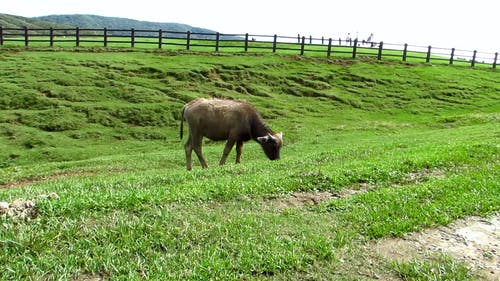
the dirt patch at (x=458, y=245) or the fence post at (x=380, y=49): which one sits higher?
the fence post at (x=380, y=49)

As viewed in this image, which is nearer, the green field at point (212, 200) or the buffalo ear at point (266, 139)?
the green field at point (212, 200)

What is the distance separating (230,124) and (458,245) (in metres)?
9.90

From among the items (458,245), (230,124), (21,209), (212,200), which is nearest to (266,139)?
(230,124)

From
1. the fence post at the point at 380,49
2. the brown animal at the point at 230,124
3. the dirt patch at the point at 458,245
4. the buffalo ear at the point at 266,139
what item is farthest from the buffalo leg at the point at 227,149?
the fence post at the point at 380,49

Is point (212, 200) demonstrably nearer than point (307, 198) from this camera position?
Yes

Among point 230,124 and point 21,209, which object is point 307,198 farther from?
point 230,124

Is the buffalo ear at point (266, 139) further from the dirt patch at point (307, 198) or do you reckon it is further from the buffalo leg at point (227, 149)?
the dirt patch at point (307, 198)

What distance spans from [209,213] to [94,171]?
35.4ft

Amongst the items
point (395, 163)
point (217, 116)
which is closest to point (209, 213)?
point (395, 163)

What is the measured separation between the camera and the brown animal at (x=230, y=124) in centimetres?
1479

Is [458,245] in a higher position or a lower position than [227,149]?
higher

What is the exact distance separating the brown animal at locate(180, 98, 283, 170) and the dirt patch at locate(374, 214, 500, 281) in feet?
28.8

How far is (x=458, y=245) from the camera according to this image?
5691 mm

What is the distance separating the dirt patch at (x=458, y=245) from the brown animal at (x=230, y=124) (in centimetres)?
877
